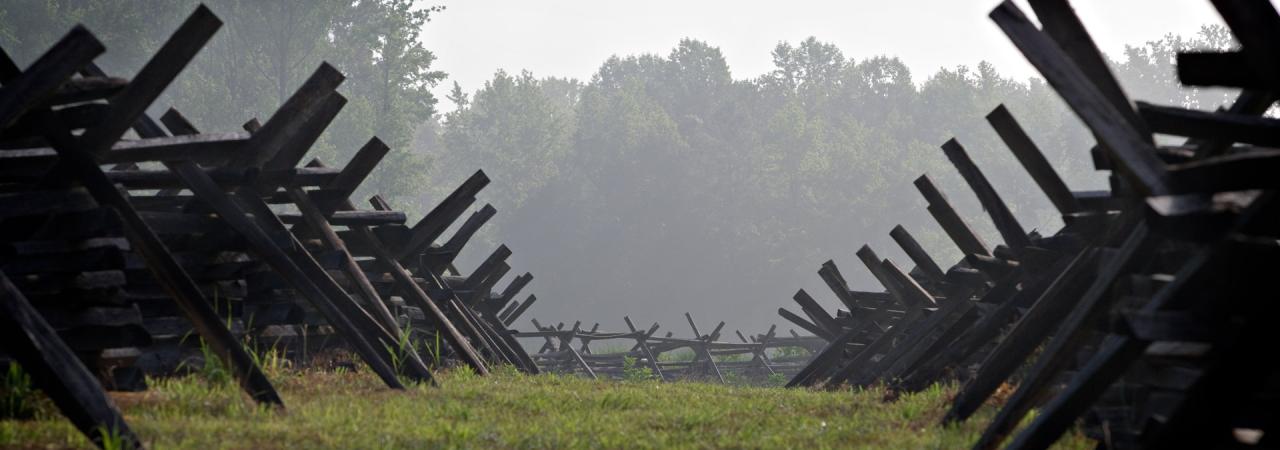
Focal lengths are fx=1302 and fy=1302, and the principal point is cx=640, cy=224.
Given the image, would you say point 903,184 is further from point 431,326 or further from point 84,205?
point 84,205

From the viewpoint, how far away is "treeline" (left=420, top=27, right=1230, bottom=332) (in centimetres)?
7931

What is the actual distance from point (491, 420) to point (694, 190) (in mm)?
73915

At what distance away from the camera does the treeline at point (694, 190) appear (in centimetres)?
7931

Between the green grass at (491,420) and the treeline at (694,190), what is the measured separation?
68.6 meters

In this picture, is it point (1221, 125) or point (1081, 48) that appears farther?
point (1081, 48)

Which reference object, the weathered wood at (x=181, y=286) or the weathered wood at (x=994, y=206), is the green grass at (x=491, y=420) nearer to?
the weathered wood at (x=181, y=286)

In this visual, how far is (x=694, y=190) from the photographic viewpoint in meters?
81.5

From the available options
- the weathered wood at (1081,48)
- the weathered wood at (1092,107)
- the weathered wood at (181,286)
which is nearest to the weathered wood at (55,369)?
the weathered wood at (181,286)

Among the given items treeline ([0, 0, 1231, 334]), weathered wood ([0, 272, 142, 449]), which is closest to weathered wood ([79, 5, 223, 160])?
weathered wood ([0, 272, 142, 449])

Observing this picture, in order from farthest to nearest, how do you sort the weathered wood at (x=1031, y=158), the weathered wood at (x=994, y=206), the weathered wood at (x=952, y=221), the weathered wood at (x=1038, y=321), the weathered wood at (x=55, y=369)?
the weathered wood at (x=952, y=221) < the weathered wood at (x=994, y=206) < the weathered wood at (x=1031, y=158) < the weathered wood at (x=1038, y=321) < the weathered wood at (x=55, y=369)

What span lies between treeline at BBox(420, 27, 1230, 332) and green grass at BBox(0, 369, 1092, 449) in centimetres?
6863

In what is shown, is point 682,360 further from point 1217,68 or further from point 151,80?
point 1217,68

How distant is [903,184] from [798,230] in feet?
30.9

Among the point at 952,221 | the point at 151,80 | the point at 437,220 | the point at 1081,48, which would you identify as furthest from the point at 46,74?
the point at 952,221
